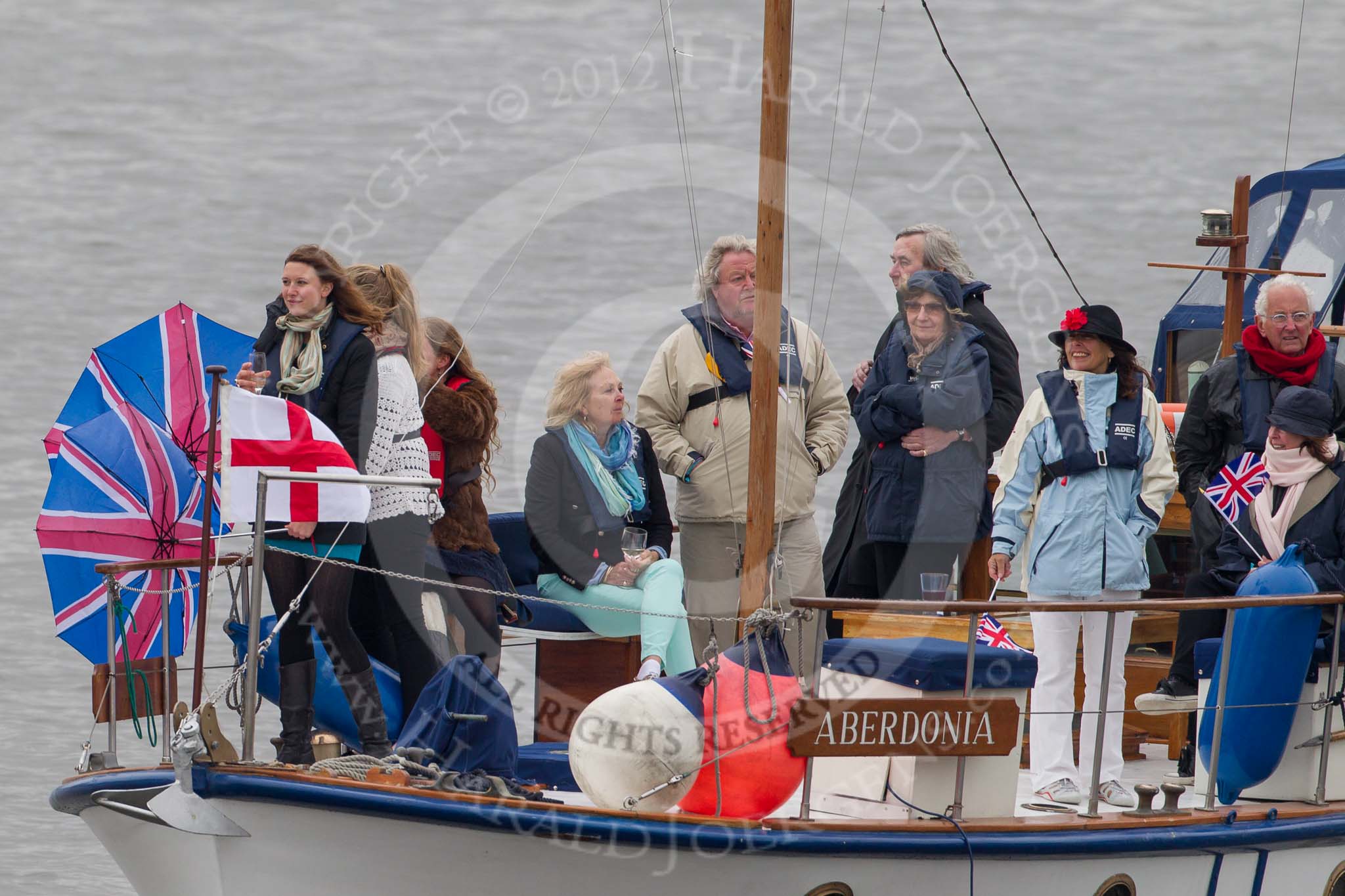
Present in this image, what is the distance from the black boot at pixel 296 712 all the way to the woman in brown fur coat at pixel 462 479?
30.0 inches

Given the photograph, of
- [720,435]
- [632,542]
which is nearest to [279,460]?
[632,542]

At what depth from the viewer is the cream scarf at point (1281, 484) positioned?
6586 mm

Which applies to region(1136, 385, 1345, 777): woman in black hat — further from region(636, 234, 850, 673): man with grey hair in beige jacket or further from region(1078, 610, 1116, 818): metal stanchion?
region(636, 234, 850, 673): man with grey hair in beige jacket

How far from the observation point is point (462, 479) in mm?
6871

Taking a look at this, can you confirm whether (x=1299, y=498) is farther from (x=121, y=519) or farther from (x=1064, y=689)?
(x=121, y=519)

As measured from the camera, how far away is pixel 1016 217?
2208 cm

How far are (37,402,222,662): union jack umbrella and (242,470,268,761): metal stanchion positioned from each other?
2.87 feet

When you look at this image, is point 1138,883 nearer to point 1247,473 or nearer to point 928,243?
point 1247,473

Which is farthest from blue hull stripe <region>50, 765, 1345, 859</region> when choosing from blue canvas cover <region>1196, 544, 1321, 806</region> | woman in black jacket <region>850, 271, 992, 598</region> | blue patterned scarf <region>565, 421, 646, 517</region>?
blue patterned scarf <region>565, 421, 646, 517</region>

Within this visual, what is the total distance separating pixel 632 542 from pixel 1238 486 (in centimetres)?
213

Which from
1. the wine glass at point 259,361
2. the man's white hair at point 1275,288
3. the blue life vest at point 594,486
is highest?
the man's white hair at point 1275,288

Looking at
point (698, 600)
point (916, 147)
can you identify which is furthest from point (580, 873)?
point (916, 147)

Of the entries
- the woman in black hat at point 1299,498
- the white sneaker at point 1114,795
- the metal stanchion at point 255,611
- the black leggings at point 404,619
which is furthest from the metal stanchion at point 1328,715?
the metal stanchion at point 255,611

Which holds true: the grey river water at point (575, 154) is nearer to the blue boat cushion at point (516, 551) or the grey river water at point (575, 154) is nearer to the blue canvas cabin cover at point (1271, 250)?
the blue canvas cabin cover at point (1271, 250)
